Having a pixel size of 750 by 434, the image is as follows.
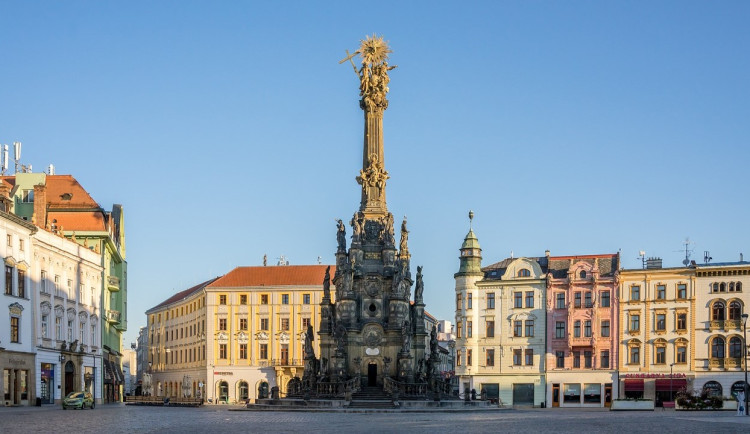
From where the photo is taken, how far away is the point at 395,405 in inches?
2292

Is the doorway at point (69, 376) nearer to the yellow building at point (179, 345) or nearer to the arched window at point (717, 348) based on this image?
the yellow building at point (179, 345)

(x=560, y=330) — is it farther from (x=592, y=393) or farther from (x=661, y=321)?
(x=661, y=321)

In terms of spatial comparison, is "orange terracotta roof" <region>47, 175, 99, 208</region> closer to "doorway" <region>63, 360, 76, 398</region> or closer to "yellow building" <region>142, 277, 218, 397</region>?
"doorway" <region>63, 360, 76, 398</region>

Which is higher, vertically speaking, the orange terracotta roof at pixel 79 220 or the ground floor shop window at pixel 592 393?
the orange terracotta roof at pixel 79 220

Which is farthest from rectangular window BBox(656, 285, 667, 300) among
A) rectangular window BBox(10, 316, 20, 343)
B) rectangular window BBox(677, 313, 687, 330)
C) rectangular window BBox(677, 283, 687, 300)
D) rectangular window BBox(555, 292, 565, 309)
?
rectangular window BBox(10, 316, 20, 343)

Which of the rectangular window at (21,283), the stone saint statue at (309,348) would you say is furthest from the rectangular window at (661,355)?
the rectangular window at (21,283)

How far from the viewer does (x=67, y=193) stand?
93.4 metres

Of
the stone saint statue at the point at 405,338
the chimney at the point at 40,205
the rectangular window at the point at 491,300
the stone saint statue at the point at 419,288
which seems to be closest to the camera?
the stone saint statue at the point at 405,338

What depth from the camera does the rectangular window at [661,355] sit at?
91125 mm

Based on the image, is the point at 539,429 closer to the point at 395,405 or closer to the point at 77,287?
the point at 395,405

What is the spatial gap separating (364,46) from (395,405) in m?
24.3

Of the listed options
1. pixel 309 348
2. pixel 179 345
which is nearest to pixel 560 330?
pixel 309 348

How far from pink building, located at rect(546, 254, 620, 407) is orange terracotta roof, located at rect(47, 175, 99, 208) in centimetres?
4039

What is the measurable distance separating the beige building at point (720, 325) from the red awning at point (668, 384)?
1.08 m
